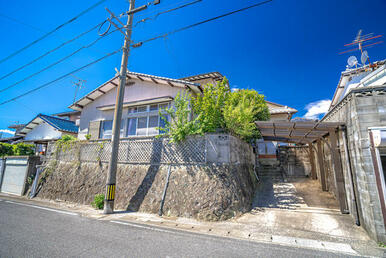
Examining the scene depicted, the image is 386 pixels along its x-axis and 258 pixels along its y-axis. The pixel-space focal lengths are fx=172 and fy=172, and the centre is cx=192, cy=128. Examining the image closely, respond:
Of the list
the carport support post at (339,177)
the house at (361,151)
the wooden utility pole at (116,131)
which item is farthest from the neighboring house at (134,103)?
the carport support post at (339,177)

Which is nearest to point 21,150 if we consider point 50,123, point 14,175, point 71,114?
point 14,175

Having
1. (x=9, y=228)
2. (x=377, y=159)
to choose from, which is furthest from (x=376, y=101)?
(x=9, y=228)

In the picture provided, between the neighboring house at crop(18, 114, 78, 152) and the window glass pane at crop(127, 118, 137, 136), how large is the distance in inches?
353

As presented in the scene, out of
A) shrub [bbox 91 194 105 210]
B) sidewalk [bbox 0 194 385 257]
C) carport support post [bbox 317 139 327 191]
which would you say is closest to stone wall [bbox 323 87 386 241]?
sidewalk [bbox 0 194 385 257]

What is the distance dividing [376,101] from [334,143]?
2.12 metres

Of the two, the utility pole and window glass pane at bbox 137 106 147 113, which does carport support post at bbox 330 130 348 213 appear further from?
window glass pane at bbox 137 106 147 113

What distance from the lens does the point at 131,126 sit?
12586 mm

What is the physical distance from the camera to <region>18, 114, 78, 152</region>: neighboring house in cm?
1700

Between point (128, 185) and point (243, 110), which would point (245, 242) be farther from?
point (128, 185)

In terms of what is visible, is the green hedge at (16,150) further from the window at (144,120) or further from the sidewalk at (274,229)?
the sidewalk at (274,229)

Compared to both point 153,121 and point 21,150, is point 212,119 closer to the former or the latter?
point 153,121

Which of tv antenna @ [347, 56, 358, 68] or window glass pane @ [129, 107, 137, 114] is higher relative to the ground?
tv antenna @ [347, 56, 358, 68]

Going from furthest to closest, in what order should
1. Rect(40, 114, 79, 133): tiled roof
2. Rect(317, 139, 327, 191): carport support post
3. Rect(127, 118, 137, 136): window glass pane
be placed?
Rect(40, 114, 79, 133): tiled roof, Rect(127, 118, 137, 136): window glass pane, Rect(317, 139, 327, 191): carport support post

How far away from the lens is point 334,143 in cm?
639
